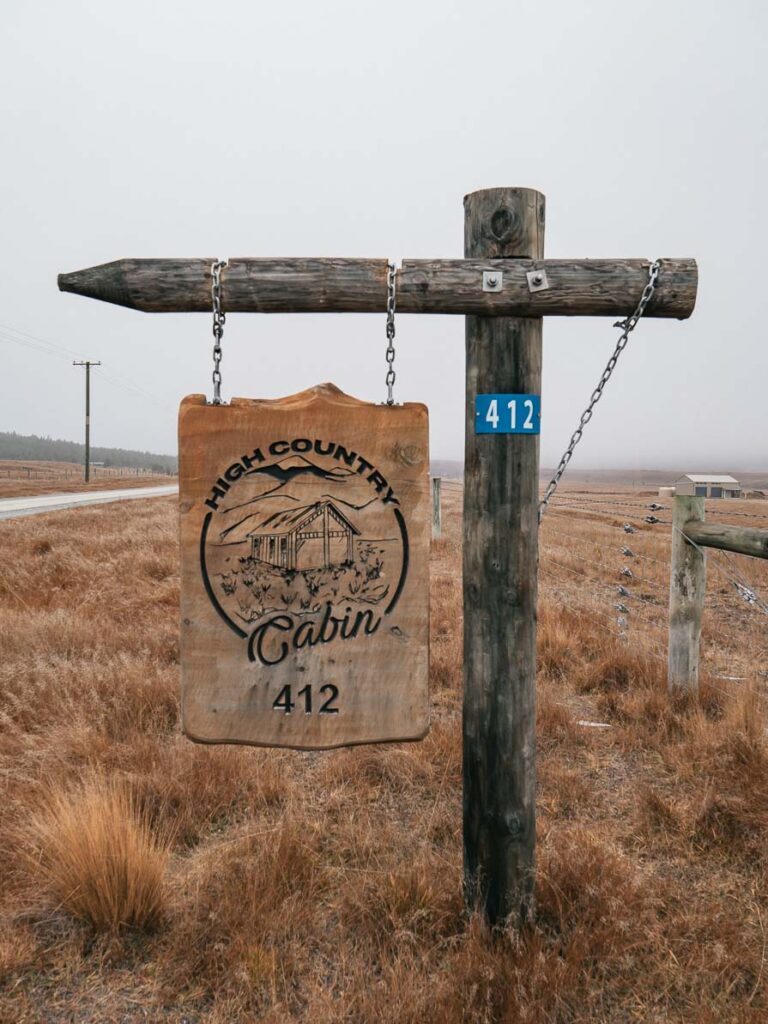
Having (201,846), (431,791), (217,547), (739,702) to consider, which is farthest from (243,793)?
(739,702)

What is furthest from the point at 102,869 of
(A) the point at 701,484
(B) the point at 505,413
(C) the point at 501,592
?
(A) the point at 701,484

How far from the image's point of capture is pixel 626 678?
4598mm

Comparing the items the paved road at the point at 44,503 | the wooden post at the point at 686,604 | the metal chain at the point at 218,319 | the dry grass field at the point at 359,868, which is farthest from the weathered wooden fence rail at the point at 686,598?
the paved road at the point at 44,503

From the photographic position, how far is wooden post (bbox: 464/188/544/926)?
1953 millimetres

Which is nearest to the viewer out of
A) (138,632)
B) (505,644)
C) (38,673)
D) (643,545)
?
(505,644)

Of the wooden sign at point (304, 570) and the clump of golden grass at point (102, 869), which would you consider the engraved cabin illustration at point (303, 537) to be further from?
the clump of golden grass at point (102, 869)

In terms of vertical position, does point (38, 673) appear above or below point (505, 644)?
below

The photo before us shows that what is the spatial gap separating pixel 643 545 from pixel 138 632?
437 inches

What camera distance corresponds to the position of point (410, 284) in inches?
75.5

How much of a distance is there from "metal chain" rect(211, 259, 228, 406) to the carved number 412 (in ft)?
3.07

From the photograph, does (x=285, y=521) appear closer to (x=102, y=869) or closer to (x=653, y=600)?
(x=102, y=869)

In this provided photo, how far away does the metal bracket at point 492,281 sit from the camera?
1.90 metres

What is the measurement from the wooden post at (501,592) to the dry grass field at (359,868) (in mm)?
251

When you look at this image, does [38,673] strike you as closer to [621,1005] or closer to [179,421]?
[179,421]
